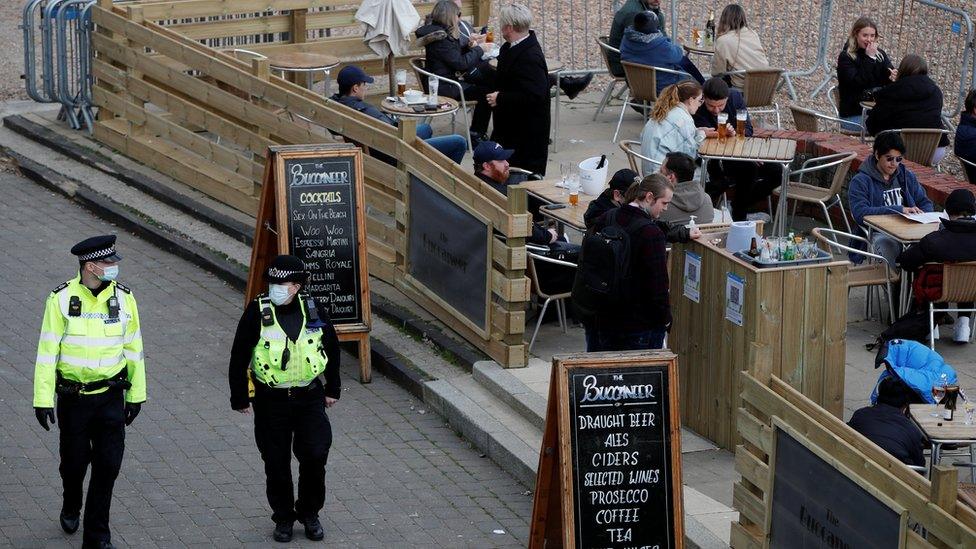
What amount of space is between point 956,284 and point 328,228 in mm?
4278

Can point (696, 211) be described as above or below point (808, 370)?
above

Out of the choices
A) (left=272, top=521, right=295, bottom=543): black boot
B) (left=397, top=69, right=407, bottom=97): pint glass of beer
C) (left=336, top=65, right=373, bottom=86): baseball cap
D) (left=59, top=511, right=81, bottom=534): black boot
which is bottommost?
(left=272, top=521, right=295, bottom=543): black boot

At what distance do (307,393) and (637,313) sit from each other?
2.09 m

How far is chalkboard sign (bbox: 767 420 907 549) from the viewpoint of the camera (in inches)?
264

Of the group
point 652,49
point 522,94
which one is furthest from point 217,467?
point 652,49

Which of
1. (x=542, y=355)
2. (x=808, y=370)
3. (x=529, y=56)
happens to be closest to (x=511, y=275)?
(x=542, y=355)

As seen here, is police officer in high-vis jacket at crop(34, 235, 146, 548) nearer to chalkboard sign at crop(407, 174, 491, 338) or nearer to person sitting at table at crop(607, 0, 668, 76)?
chalkboard sign at crop(407, 174, 491, 338)

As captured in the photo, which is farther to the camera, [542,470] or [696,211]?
[696,211]

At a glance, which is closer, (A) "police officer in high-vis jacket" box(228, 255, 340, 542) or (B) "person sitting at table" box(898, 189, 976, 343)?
(A) "police officer in high-vis jacket" box(228, 255, 340, 542)

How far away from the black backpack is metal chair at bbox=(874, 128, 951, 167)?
4978mm

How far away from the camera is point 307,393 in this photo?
8195mm

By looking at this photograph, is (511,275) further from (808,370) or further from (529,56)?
(529,56)


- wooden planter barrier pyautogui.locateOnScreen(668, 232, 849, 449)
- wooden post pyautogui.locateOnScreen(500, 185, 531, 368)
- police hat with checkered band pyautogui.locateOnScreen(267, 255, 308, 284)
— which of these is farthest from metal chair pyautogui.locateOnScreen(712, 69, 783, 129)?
police hat with checkered band pyautogui.locateOnScreen(267, 255, 308, 284)

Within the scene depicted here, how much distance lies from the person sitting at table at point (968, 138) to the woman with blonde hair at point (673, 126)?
2604 mm
